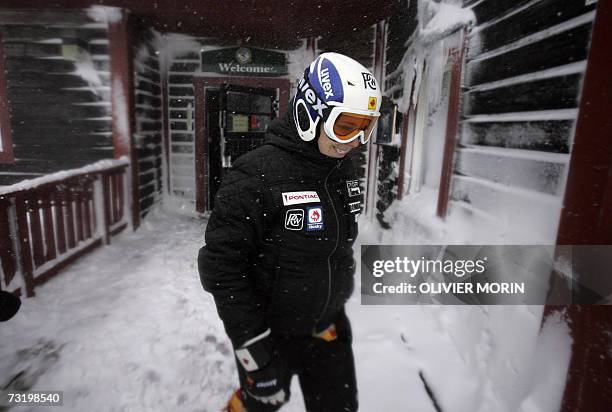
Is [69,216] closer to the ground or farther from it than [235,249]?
closer to the ground

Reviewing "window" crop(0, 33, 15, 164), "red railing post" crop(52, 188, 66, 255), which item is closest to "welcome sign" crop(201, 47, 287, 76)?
"window" crop(0, 33, 15, 164)

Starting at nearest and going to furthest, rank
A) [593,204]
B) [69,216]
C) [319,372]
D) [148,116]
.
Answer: [593,204] → [319,372] → [69,216] → [148,116]

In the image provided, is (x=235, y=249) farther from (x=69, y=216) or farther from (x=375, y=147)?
(x=375, y=147)

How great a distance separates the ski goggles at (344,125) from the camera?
4.82 ft

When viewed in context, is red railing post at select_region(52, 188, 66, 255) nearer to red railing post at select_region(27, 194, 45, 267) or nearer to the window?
red railing post at select_region(27, 194, 45, 267)

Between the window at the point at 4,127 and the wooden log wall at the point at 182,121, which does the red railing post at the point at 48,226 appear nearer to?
the window at the point at 4,127

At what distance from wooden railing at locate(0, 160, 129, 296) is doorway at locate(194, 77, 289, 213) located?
1743mm

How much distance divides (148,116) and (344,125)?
597 cm

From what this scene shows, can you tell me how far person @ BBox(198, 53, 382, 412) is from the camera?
139cm

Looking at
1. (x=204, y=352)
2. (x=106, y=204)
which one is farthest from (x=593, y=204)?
(x=106, y=204)

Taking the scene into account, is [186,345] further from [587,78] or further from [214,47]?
[214,47]

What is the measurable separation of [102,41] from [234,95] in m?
2.24

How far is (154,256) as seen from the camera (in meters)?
4.97

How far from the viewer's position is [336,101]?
148 cm
